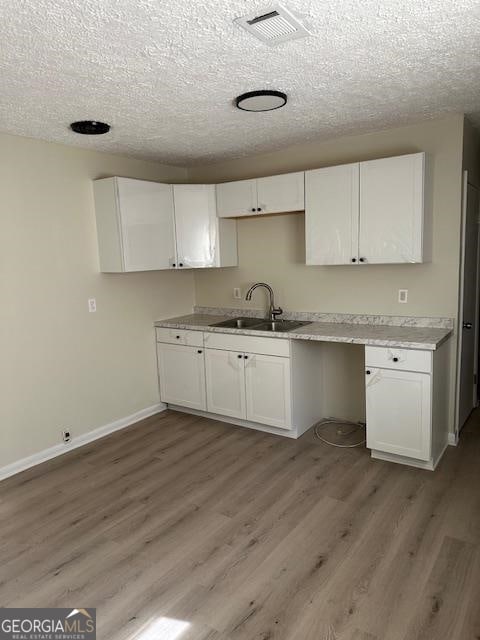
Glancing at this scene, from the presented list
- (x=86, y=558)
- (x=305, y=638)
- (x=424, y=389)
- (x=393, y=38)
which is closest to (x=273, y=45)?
(x=393, y=38)

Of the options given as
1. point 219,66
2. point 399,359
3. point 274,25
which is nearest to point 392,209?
point 399,359

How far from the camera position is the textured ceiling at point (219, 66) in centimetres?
169

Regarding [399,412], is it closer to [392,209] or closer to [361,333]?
[361,333]

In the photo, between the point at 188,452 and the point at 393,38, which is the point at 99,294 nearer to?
the point at 188,452

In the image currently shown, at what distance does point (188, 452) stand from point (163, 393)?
0.97 m

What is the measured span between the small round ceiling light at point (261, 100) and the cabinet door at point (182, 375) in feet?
6.85

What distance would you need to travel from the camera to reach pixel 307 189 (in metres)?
3.54

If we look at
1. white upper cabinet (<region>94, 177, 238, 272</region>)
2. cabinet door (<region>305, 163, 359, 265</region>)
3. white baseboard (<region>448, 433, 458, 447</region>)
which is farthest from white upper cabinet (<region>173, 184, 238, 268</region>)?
white baseboard (<region>448, 433, 458, 447</region>)

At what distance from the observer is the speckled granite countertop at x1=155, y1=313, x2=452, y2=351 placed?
3.01 m

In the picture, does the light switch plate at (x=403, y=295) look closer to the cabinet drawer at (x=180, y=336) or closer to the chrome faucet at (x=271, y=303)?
the chrome faucet at (x=271, y=303)

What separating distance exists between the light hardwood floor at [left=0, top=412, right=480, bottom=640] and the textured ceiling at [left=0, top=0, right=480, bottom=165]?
2390mm

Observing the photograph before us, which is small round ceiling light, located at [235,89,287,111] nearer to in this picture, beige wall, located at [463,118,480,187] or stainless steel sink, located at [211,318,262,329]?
beige wall, located at [463,118,480,187]
